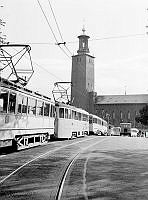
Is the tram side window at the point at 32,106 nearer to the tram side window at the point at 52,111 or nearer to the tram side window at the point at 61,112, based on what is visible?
the tram side window at the point at 52,111

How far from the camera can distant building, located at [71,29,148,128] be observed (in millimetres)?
95938

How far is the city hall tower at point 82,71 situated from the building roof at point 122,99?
1361 cm

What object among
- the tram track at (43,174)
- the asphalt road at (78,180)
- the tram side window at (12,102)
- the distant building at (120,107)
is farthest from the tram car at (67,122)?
the distant building at (120,107)

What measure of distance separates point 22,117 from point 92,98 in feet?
303

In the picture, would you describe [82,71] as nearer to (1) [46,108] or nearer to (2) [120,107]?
(2) [120,107]

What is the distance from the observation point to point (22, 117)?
43.3ft

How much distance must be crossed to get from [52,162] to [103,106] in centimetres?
10199

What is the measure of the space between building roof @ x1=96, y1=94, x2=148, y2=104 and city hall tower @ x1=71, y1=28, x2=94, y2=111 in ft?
44.7

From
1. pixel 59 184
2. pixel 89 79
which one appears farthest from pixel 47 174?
pixel 89 79

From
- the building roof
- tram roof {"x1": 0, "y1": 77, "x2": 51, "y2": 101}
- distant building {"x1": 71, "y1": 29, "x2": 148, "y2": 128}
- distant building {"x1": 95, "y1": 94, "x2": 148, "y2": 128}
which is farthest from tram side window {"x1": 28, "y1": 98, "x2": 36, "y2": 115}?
the building roof

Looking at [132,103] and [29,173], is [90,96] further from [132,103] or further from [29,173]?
[29,173]

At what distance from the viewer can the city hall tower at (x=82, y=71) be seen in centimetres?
9506

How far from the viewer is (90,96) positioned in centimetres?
10462

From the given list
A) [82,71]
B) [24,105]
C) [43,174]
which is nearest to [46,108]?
[24,105]
